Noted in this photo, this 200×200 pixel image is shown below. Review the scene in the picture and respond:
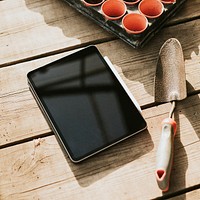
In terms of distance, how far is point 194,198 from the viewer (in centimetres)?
87

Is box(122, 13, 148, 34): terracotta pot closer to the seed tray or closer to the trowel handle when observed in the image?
the seed tray

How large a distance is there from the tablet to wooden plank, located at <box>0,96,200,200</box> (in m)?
0.03

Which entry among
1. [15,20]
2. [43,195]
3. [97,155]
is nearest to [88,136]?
[97,155]

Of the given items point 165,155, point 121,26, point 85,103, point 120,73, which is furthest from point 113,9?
point 165,155

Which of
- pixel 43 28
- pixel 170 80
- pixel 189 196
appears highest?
pixel 43 28

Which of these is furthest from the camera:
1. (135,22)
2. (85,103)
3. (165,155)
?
(135,22)

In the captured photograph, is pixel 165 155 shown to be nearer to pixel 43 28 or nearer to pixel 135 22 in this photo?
pixel 135 22

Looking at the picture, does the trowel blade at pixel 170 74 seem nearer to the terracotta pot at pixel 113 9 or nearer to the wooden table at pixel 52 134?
the wooden table at pixel 52 134

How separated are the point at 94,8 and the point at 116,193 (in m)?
0.47

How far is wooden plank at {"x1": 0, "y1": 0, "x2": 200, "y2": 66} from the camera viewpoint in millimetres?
1085

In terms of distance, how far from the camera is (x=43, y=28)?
1.12 metres

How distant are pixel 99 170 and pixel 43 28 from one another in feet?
1.42

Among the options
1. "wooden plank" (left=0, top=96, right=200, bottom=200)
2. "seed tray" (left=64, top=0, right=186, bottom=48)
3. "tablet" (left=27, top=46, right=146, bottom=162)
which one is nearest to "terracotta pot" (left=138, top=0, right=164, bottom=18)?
"seed tray" (left=64, top=0, right=186, bottom=48)

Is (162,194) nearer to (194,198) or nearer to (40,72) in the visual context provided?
(194,198)
